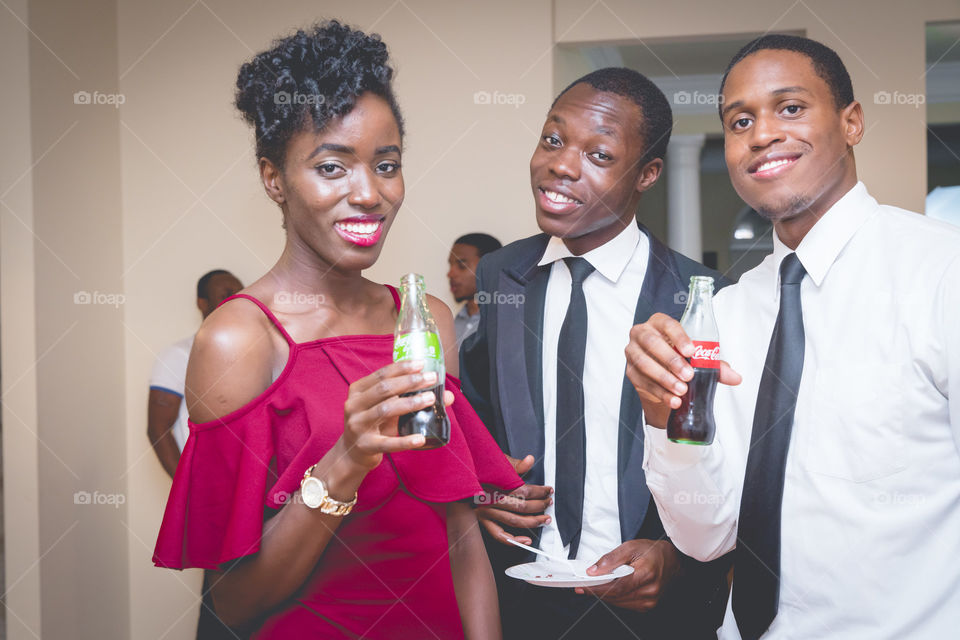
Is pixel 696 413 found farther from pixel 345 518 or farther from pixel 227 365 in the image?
pixel 227 365

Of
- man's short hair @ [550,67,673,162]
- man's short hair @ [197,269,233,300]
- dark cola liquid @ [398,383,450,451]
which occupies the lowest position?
dark cola liquid @ [398,383,450,451]

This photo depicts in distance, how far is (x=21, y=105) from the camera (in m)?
3.07

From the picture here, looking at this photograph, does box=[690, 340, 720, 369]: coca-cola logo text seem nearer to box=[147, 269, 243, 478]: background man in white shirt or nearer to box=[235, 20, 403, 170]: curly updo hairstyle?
box=[235, 20, 403, 170]: curly updo hairstyle

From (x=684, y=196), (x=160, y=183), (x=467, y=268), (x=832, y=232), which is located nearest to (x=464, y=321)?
(x=467, y=268)

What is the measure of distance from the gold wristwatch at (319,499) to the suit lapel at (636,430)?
767mm

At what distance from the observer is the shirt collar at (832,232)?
4.98 ft

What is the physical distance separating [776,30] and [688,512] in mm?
2897

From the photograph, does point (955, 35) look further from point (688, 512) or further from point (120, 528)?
point (120, 528)

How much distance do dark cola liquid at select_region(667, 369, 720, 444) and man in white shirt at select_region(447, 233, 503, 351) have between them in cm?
222

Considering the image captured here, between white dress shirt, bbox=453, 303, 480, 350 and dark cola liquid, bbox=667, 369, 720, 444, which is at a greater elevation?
white dress shirt, bbox=453, 303, 480, 350

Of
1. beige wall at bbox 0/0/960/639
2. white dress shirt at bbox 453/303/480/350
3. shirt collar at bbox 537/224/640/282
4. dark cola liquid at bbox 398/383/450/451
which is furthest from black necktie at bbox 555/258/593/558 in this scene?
beige wall at bbox 0/0/960/639

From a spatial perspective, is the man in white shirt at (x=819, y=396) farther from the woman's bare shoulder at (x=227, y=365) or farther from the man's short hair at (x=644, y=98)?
the woman's bare shoulder at (x=227, y=365)

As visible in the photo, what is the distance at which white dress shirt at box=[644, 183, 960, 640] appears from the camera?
1331 millimetres

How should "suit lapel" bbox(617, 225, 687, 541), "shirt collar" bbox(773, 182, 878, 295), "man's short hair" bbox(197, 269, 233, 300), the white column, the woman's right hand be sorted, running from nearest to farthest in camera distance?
the woman's right hand → "shirt collar" bbox(773, 182, 878, 295) → "suit lapel" bbox(617, 225, 687, 541) → "man's short hair" bbox(197, 269, 233, 300) → the white column
